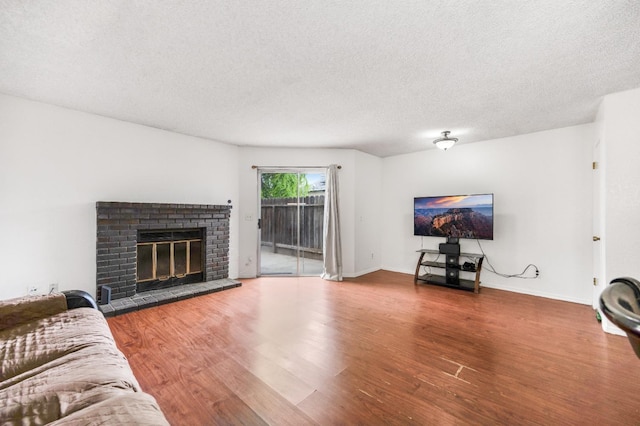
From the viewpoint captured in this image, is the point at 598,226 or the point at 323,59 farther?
the point at 598,226

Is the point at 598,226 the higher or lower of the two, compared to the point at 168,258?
higher

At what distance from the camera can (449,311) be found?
3.27 m

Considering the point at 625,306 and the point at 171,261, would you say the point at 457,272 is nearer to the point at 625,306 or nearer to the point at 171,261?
the point at 625,306

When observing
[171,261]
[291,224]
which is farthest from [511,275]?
[171,261]

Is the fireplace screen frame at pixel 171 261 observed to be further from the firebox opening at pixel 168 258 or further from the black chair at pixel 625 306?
the black chair at pixel 625 306

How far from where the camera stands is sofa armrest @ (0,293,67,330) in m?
1.65

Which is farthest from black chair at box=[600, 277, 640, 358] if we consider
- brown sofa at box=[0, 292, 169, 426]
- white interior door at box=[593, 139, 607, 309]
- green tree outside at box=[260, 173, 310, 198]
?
green tree outside at box=[260, 173, 310, 198]

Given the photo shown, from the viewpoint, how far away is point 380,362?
84.3 inches

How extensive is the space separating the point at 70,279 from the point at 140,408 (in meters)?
3.29

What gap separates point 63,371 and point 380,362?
196 cm

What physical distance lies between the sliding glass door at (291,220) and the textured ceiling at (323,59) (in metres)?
1.69

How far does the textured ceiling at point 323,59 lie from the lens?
5.38ft

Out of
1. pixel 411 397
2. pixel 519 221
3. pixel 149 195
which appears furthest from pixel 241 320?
pixel 519 221

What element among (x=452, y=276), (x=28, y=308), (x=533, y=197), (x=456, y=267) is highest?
(x=533, y=197)
